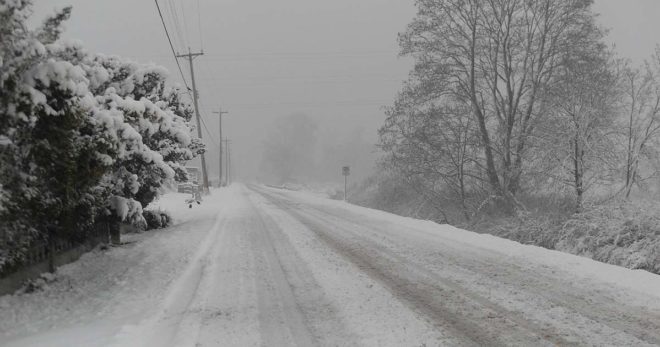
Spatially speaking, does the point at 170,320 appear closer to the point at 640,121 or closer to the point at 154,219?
the point at 154,219

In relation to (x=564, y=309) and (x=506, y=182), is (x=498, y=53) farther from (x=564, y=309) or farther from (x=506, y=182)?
(x=564, y=309)

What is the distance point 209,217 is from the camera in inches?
659

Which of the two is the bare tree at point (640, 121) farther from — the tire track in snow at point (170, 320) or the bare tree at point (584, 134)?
the tire track in snow at point (170, 320)

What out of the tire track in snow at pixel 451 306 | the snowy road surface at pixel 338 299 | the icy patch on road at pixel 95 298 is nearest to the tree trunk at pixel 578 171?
the snowy road surface at pixel 338 299

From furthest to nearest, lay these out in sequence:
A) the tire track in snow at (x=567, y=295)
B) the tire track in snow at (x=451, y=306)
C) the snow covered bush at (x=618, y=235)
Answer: the snow covered bush at (x=618, y=235) < the tire track in snow at (x=567, y=295) < the tire track in snow at (x=451, y=306)

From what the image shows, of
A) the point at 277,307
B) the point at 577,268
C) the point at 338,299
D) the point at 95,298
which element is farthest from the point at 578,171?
the point at 95,298

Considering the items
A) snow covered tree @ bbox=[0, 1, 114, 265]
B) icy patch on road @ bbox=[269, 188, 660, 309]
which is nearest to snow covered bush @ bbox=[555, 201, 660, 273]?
icy patch on road @ bbox=[269, 188, 660, 309]

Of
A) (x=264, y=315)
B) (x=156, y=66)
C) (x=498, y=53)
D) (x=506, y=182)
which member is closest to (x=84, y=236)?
(x=156, y=66)

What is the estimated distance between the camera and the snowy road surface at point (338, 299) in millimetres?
4746

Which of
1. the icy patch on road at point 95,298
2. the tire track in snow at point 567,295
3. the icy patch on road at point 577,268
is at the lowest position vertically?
the icy patch on road at point 95,298

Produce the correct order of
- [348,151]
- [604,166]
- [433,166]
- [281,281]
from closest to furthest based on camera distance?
[281,281]
[604,166]
[433,166]
[348,151]

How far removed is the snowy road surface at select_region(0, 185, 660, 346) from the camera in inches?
187

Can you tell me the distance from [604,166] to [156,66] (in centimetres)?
1304

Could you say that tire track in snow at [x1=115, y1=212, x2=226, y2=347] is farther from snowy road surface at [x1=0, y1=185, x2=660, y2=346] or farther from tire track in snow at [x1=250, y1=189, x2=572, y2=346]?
tire track in snow at [x1=250, y1=189, x2=572, y2=346]
